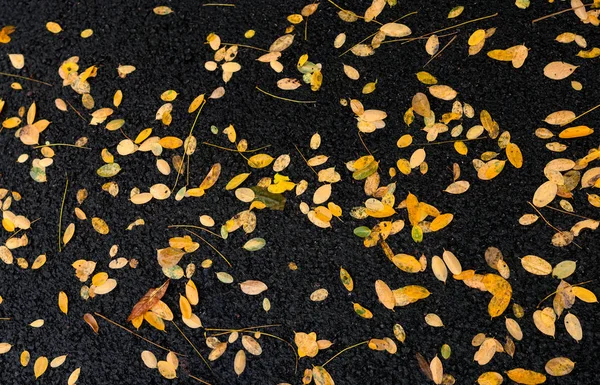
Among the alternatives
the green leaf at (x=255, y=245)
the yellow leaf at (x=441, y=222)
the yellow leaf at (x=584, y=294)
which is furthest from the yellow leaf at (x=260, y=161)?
the yellow leaf at (x=584, y=294)

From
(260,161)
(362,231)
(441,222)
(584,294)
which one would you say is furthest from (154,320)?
(584,294)

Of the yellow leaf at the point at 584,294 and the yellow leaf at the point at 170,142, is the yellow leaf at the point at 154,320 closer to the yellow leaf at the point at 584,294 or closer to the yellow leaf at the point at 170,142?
the yellow leaf at the point at 170,142

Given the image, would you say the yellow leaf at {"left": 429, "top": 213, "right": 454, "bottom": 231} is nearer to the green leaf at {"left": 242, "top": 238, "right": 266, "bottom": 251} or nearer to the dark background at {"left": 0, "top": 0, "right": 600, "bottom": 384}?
the dark background at {"left": 0, "top": 0, "right": 600, "bottom": 384}

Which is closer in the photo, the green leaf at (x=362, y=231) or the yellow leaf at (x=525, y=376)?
the yellow leaf at (x=525, y=376)

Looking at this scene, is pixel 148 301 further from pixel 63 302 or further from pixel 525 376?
pixel 525 376

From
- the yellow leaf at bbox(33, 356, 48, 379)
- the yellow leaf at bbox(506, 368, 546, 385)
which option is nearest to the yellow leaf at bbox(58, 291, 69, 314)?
the yellow leaf at bbox(33, 356, 48, 379)

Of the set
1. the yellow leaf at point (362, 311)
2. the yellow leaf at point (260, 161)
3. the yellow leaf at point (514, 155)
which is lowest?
the yellow leaf at point (362, 311)

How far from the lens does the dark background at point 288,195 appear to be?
2.05 m

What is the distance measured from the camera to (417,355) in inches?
79.0

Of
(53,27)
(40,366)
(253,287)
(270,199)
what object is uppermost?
(53,27)

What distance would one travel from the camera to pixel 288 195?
89.3 inches

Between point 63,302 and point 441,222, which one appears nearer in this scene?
point 441,222

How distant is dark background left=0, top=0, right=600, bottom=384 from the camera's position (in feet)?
6.72

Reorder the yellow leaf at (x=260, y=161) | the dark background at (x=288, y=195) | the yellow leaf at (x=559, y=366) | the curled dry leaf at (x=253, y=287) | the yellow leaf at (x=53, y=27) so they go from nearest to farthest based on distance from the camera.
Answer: the yellow leaf at (x=559, y=366) < the dark background at (x=288, y=195) < the curled dry leaf at (x=253, y=287) < the yellow leaf at (x=260, y=161) < the yellow leaf at (x=53, y=27)
